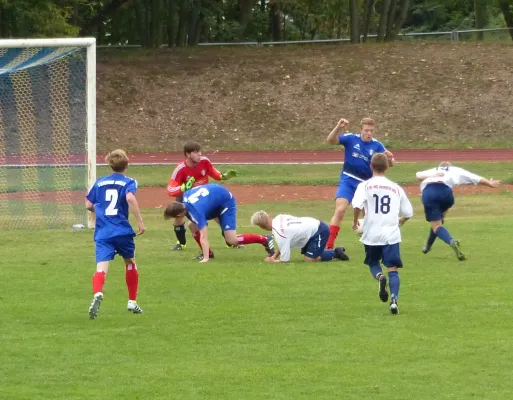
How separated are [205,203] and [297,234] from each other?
4.06 feet

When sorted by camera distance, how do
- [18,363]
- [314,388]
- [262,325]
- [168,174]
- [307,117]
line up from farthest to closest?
A: 1. [307,117]
2. [168,174]
3. [262,325]
4. [18,363]
5. [314,388]

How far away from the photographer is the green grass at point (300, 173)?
2594cm

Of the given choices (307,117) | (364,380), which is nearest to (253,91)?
(307,117)

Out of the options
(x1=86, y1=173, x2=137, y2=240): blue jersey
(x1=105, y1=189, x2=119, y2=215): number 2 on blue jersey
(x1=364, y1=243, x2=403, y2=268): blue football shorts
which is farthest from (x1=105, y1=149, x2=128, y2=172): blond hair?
(x1=364, y1=243, x2=403, y2=268): blue football shorts

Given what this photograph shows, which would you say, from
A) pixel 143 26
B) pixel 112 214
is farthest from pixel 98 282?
pixel 143 26

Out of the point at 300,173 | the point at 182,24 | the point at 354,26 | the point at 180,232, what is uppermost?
the point at 182,24

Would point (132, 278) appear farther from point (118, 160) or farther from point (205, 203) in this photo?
point (205, 203)

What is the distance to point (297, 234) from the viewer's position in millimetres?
13766

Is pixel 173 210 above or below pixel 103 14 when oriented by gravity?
below

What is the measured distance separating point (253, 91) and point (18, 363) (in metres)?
31.4

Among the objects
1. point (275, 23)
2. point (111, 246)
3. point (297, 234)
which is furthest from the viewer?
point (275, 23)

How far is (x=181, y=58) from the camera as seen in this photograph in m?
42.2

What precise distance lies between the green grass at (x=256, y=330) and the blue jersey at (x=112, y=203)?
84 cm

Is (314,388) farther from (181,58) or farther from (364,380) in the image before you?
(181,58)
